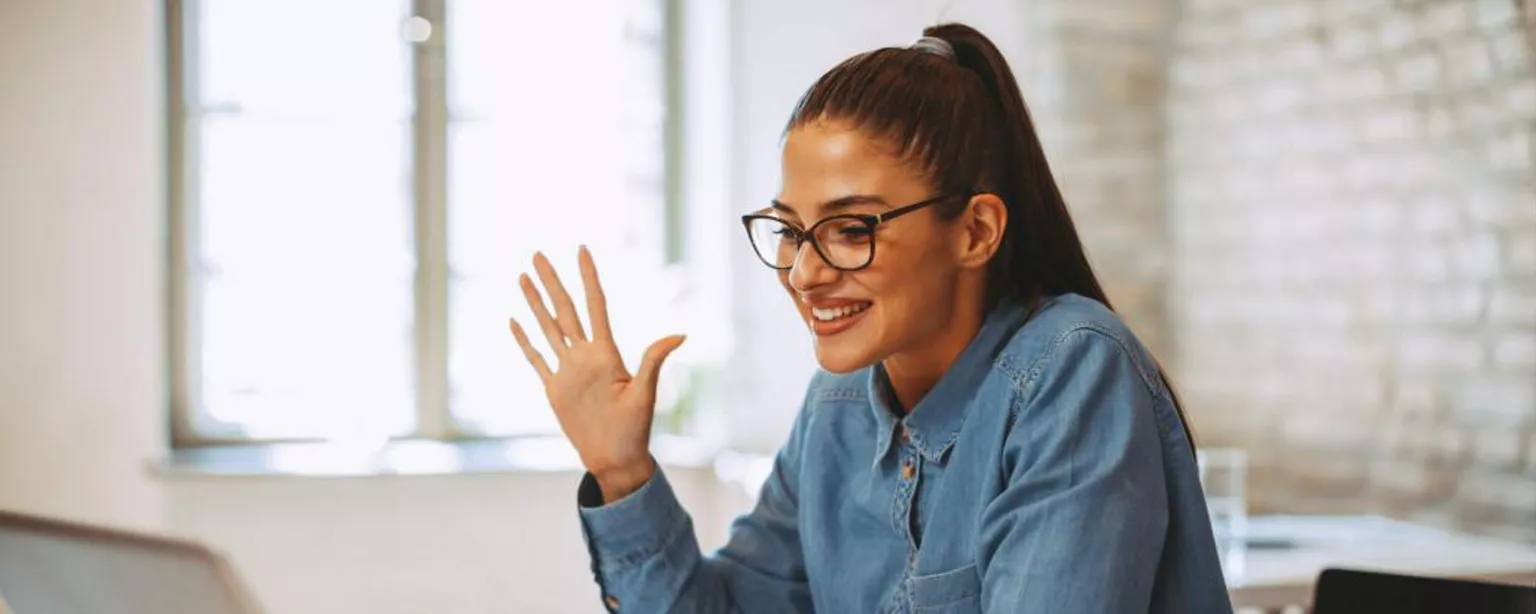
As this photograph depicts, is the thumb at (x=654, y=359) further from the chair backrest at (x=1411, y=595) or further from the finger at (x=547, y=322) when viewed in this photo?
the chair backrest at (x=1411, y=595)

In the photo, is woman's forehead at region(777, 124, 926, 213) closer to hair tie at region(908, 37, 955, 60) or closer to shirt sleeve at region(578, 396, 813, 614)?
hair tie at region(908, 37, 955, 60)

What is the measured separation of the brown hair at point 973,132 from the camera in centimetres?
109

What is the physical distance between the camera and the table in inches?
83.4

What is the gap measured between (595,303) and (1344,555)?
1575 millimetres

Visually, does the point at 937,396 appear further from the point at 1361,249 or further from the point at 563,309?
the point at 1361,249

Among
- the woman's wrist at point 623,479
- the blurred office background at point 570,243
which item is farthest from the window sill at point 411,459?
the woman's wrist at point 623,479

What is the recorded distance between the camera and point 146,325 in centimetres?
356

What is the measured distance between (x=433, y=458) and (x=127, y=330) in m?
0.83

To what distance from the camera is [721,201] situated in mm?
3750

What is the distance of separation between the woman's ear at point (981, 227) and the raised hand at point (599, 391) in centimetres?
25

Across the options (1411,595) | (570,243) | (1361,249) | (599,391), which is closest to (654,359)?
(599,391)

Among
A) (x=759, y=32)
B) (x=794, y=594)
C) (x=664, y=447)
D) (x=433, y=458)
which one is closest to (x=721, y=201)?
(x=759, y=32)

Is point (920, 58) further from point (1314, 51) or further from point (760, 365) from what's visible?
point (760, 365)

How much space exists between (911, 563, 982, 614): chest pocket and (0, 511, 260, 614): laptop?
1.73 ft
